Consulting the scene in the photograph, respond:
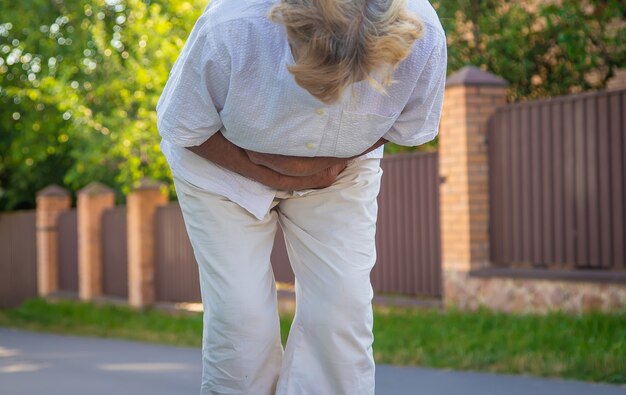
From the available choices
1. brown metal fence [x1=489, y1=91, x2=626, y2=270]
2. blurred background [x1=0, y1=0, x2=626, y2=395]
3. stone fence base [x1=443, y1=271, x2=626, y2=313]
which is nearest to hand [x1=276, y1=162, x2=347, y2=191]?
blurred background [x1=0, y1=0, x2=626, y2=395]

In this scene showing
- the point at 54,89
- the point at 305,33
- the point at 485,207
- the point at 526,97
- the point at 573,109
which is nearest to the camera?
the point at 305,33

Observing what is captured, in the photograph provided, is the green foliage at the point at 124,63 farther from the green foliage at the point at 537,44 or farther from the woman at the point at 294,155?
the woman at the point at 294,155

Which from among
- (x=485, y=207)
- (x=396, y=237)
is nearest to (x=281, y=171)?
(x=485, y=207)

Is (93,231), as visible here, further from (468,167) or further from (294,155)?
(294,155)

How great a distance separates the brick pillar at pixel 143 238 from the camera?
16.7 metres

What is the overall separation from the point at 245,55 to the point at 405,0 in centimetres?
47

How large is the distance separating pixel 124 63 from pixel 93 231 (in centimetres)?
295

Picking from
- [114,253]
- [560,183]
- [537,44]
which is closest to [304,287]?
[560,183]

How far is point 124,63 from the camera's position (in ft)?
63.7

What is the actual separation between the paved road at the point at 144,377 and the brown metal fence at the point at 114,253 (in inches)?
229

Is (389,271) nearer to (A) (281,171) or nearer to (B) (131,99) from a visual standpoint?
(B) (131,99)

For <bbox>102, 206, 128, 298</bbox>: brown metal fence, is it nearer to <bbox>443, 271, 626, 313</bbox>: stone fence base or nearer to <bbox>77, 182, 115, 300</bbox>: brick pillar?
<bbox>77, 182, 115, 300</bbox>: brick pillar

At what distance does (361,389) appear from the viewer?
3.59 meters

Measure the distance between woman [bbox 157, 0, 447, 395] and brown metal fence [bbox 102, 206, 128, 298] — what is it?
47.3 feet
